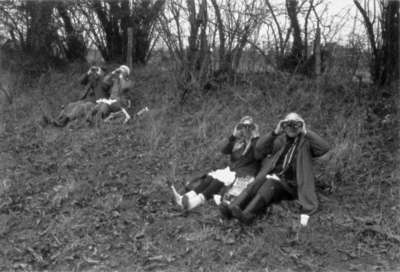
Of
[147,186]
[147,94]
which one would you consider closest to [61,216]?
[147,186]

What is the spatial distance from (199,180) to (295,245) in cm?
184

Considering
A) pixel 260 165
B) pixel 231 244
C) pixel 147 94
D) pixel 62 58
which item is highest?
pixel 62 58

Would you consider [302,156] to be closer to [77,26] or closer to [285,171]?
[285,171]

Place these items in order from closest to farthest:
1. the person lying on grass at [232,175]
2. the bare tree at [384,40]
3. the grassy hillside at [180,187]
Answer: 1. the grassy hillside at [180,187]
2. the person lying on grass at [232,175]
3. the bare tree at [384,40]

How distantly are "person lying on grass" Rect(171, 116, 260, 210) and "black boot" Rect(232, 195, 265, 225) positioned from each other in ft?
1.70

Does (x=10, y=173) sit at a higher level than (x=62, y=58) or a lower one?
lower

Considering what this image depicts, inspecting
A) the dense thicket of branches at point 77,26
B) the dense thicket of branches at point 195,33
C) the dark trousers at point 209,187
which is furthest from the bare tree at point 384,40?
the dense thicket of branches at point 77,26

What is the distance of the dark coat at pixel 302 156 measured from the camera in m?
5.46

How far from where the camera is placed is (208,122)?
340 inches

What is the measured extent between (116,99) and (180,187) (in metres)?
4.26

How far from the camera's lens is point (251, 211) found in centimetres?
520

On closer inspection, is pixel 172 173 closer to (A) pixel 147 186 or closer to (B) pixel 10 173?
(A) pixel 147 186

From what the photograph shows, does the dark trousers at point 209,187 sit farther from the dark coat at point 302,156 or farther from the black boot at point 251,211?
the black boot at point 251,211

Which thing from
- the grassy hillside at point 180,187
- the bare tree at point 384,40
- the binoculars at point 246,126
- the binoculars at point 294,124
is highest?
the bare tree at point 384,40
